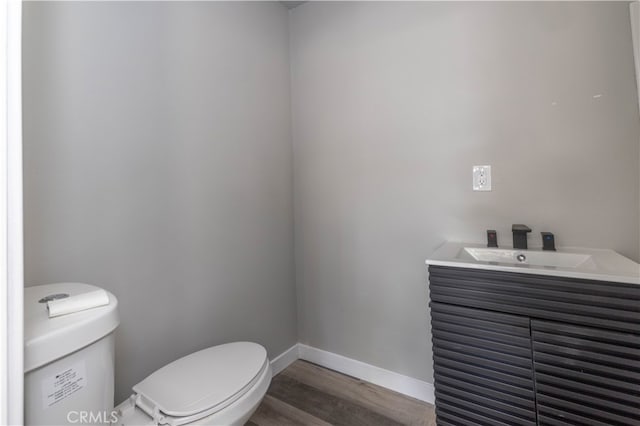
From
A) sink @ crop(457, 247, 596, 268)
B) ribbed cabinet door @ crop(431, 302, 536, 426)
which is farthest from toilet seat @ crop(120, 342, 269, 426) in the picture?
sink @ crop(457, 247, 596, 268)

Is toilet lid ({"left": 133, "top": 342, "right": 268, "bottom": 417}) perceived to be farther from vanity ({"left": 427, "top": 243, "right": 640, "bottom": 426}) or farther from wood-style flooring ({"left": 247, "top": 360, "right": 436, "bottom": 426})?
vanity ({"left": 427, "top": 243, "right": 640, "bottom": 426})

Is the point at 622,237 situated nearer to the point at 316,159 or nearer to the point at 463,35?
the point at 463,35

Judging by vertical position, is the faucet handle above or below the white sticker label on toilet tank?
above

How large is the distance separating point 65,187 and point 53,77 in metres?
0.39

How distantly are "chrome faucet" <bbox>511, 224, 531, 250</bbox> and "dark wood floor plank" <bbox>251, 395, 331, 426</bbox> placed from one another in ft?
4.24

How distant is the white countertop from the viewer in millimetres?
928

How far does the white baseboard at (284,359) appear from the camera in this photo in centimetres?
191

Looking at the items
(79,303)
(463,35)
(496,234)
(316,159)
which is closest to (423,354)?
(496,234)

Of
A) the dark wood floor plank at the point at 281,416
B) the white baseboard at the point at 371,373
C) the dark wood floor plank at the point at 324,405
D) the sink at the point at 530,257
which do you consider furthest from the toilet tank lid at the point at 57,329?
the white baseboard at the point at 371,373

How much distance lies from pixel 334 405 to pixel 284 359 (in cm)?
51

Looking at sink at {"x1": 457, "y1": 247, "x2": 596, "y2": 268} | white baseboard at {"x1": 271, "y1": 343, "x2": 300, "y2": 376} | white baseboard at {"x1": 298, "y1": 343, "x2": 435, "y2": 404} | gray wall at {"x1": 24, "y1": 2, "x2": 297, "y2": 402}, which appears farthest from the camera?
white baseboard at {"x1": 271, "y1": 343, "x2": 300, "y2": 376}

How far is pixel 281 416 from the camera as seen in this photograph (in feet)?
5.03

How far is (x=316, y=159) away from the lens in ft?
6.67

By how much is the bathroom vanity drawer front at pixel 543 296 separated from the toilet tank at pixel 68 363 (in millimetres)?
1155
